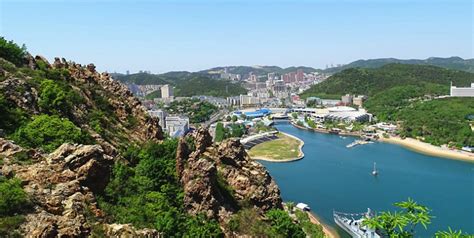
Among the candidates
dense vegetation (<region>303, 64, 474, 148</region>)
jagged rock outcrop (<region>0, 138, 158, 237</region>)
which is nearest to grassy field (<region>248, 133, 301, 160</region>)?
dense vegetation (<region>303, 64, 474, 148</region>)

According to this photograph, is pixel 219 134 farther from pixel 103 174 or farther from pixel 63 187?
pixel 63 187

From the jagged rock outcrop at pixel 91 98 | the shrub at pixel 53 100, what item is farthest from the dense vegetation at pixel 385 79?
the shrub at pixel 53 100

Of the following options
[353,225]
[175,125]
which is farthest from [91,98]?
[175,125]

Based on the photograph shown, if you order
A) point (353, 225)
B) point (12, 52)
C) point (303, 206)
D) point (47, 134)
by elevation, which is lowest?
point (353, 225)

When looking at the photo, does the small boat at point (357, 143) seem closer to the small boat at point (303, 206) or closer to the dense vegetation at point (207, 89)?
the small boat at point (303, 206)

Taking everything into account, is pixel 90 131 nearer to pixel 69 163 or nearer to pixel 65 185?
pixel 69 163
